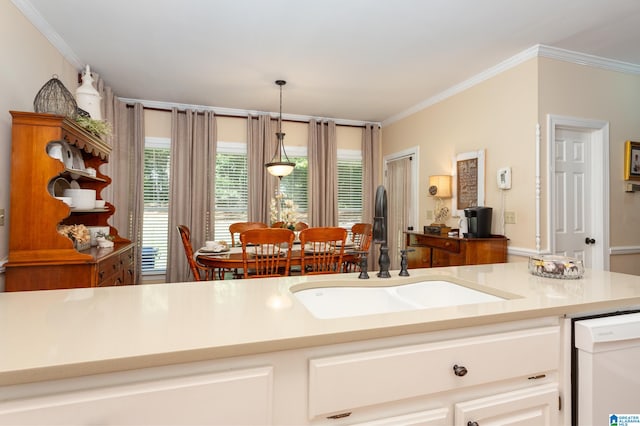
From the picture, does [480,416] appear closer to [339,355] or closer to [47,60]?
[339,355]

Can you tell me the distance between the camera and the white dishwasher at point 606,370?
106 centimetres

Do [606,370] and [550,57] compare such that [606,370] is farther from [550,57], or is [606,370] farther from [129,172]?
[129,172]

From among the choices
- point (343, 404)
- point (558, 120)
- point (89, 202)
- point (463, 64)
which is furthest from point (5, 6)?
point (558, 120)

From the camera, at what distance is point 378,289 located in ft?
4.89

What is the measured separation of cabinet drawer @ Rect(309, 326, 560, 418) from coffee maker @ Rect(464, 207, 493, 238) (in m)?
2.47

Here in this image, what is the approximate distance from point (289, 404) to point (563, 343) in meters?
0.94

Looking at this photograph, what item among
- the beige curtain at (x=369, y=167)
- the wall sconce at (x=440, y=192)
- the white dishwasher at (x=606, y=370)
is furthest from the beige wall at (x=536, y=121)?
the white dishwasher at (x=606, y=370)

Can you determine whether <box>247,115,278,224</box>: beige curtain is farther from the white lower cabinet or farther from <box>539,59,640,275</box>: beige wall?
the white lower cabinet

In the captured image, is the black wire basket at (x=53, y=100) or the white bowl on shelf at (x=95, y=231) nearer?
the black wire basket at (x=53, y=100)

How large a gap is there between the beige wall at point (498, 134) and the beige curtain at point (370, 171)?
4.10ft

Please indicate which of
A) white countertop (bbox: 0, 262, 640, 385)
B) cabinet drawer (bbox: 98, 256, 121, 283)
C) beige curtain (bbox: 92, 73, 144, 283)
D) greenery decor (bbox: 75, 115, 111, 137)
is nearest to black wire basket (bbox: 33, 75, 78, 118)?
greenery decor (bbox: 75, 115, 111, 137)

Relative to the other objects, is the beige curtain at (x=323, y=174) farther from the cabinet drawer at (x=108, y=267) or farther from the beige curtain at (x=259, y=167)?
the cabinet drawer at (x=108, y=267)

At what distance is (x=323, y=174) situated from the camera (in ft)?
18.1

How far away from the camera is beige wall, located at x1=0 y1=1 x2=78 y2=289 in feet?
7.95
